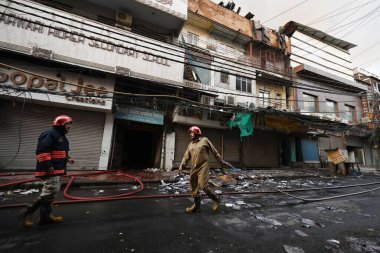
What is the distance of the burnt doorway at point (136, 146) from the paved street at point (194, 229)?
7.46m

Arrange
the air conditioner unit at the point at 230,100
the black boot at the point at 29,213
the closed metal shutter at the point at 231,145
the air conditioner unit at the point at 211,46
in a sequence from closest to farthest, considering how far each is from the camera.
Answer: the black boot at the point at 29,213 → the closed metal shutter at the point at 231,145 → the air conditioner unit at the point at 230,100 → the air conditioner unit at the point at 211,46

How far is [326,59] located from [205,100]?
702 inches

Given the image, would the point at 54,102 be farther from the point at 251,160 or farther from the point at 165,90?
the point at 251,160

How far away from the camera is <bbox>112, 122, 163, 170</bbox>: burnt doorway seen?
11828mm

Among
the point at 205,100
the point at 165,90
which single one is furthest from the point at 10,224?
the point at 205,100

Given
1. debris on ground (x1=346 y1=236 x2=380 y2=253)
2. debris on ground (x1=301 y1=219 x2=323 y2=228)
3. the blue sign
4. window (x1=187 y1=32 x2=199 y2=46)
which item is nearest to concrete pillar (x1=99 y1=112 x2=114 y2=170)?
the blue sign

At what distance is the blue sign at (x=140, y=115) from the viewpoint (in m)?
11.1

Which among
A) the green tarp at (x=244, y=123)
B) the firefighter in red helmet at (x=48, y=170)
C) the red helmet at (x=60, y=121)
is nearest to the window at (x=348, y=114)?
the green tarp at (x=244, y=123)

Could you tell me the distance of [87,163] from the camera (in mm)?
10047

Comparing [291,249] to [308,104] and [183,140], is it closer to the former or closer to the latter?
[183,140]

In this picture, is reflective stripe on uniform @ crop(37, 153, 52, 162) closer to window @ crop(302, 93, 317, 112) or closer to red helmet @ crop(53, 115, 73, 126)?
red helmet @ crop(53, 115, 73, 126)

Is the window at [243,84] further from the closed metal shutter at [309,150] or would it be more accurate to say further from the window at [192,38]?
the closed metal shutter at [309,150]

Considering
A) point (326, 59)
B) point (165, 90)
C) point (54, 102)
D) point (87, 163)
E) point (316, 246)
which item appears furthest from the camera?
point (326, 59)

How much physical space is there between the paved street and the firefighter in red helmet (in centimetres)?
19
